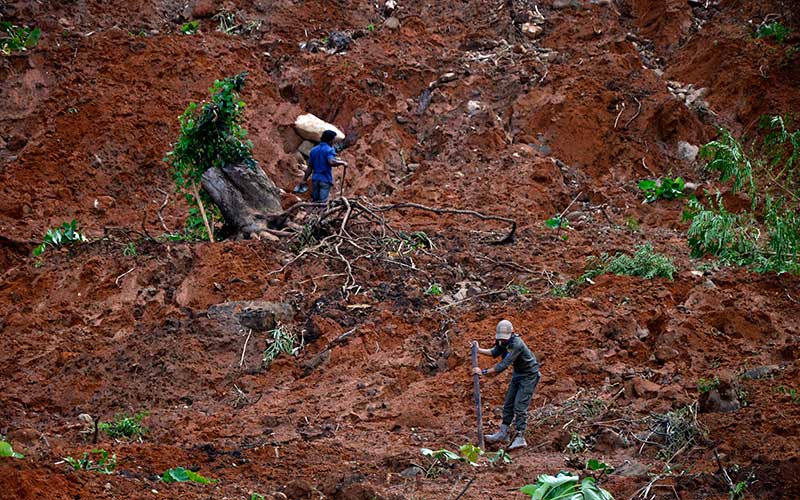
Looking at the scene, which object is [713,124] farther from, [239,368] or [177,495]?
[177,495]

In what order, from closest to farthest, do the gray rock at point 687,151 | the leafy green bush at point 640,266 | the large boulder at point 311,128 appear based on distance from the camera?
the leafy green bush at point 640,266
the gray rock at point 687,151
the large boulder at point 311,128

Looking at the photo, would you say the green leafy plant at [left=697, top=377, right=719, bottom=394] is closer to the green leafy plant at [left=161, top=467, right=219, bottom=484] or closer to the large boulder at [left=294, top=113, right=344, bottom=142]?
the green leafy plant at [left=161, top=467, right=219, bottom=484]

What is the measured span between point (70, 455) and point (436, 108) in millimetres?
8903

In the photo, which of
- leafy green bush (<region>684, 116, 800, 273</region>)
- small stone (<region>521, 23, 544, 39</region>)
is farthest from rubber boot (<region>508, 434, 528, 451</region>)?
small stone (<region>521, 23, 544, 39</region>)

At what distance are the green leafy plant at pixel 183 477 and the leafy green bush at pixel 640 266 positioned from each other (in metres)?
4.84

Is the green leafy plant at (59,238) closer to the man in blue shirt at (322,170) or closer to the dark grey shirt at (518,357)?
the man in blue shirt at (322,170)

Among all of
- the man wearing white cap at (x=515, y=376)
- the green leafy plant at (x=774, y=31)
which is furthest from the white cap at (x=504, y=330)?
the green leafy plant at (x=774, y=31)

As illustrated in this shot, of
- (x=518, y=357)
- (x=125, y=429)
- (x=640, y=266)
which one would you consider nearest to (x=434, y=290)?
(x=640, y=266)

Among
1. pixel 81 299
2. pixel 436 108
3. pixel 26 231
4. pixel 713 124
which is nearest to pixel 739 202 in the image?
pixel 713 124

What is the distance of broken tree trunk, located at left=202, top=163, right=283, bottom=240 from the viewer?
39.5ft

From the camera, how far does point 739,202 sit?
13.3 metres

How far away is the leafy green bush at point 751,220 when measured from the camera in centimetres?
877

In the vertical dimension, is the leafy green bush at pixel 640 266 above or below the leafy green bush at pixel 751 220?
below

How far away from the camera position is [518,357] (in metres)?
8.24
